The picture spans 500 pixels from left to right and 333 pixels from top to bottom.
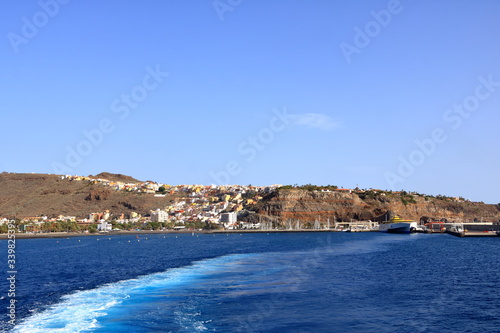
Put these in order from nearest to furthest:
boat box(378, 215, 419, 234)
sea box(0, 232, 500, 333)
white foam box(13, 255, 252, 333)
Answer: sea box(0, 232, 500, 333) < white foam box(13, 255, 252, 333) < boat box(378, 215, 419, 234)

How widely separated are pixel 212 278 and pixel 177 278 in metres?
3.58

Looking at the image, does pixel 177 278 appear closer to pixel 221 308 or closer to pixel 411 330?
pixel 221 308

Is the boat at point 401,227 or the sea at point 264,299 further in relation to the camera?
the boat at point 401,227

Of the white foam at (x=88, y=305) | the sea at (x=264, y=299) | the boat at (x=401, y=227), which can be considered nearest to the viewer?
the sea at (x=264, y=299)

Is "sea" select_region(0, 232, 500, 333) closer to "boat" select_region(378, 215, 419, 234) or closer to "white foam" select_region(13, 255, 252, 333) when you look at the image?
"white foam" select_region(13, 255, 252, 333)

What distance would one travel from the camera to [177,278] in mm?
47031

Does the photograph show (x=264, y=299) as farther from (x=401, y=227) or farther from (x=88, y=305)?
(x=401, y=227)

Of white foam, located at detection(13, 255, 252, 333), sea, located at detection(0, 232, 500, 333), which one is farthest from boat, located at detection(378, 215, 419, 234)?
white foam, located at detection(13, 255, 252, 333)

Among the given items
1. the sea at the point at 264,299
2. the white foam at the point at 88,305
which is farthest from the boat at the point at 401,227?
the white foam at the point at 88,305

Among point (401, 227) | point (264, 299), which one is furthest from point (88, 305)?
point (401, 227)

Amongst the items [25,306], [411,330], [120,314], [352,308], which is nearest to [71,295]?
[25,306]

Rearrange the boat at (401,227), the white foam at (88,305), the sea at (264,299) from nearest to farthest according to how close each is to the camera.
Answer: the sea at (264,299) < the white foam at (88,305) < the boat at (401,227)

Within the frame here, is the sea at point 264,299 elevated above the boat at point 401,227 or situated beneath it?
situated beneath

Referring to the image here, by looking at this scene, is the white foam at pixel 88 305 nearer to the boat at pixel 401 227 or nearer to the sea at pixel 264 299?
the sea at pixel 264 299
